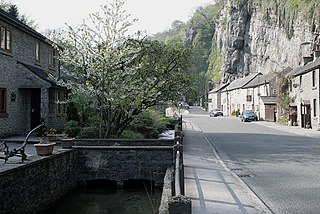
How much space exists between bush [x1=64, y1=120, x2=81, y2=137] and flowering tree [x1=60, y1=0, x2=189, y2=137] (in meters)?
1.99

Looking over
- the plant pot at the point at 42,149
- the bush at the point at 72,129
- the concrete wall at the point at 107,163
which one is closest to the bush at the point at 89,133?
the bush at the point at 72,129

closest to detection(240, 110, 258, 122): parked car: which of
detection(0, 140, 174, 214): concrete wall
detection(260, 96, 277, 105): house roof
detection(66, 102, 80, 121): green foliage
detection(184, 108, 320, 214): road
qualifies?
detection(260, 96, 277, 105): house roof

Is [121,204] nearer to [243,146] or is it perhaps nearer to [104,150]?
[104,150]

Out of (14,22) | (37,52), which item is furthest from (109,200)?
(37,52)

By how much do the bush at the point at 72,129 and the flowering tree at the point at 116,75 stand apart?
6.54 ft

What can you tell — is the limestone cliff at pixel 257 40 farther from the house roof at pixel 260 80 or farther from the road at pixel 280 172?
the road at pixel 280 172

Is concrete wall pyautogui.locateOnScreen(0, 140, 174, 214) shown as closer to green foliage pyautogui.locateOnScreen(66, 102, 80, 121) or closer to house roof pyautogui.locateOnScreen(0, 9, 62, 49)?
green foliage pyautogui.locateOnScreen(66, 102, 80, 121)

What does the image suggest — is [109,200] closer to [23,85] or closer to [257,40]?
[23,85]

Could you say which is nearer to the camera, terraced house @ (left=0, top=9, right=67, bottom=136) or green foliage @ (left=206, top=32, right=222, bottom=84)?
terraced house @ (left=0, top=9, right=67, bottom=136)

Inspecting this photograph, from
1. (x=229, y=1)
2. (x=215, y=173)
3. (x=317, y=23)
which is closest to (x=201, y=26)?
(x=229, y=1)

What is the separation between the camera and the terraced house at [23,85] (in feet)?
65.3

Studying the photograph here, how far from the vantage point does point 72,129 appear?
2141cm

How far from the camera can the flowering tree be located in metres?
18.4

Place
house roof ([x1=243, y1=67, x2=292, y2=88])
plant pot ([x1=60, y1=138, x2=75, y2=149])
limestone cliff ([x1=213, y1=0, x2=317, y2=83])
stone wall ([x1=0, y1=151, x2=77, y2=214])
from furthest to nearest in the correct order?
1. house roof ([x1=243, y1=67, x2=292, y2=88])
2. limestone cliff ([x1=213, y1=0, x2=317, y2=83])
3. plant pot ([x1=60, y1=138, x2=75, y2=149])
4. stone wall ([x1=0, y1=151, x2=77, y2=214])
